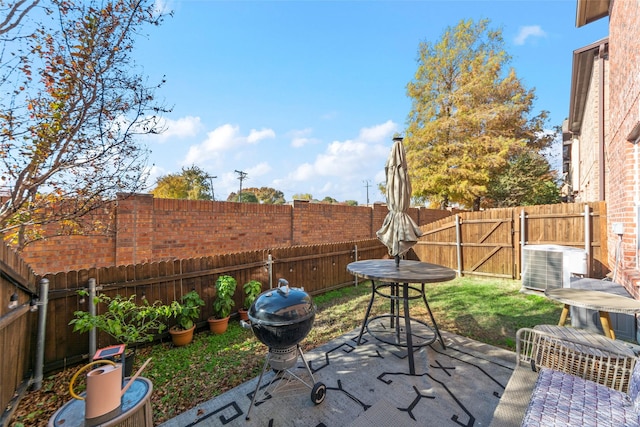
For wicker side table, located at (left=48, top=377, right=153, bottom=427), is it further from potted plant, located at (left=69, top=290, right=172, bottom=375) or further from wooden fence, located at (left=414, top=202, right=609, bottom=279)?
wooden fence, located at (left=414, top=202, right=609, bottom=279)

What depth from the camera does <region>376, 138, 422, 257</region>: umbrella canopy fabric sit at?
3525mm

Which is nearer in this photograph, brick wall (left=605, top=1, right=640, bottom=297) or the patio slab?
the patio slab

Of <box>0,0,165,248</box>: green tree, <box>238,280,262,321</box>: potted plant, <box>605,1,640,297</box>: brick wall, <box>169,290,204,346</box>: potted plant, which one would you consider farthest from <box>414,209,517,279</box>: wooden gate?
<box>0,0,165,248</box>: green tree

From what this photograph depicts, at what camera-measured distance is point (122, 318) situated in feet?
10.8

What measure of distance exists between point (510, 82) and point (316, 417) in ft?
58.1

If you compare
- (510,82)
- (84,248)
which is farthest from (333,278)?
(510,82)

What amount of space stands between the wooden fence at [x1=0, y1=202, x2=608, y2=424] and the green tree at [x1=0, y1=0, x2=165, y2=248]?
2.97 ft

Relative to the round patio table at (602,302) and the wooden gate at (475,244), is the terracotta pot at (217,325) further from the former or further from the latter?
the wooden gate at (475,244)

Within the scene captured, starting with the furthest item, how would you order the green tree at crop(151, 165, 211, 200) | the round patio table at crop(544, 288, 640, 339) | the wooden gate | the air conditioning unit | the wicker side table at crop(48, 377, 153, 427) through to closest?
the green tree at crop(151, 165, 211, 200), the wooden gate, the air conditioning unit, the round patio table at crop(544, 288, 640, 339), the wicker side table at crop(48, 377, 153, 427)

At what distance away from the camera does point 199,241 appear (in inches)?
238

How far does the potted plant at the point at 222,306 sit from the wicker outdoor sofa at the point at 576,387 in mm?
3555

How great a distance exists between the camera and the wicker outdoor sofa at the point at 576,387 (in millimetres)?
1569

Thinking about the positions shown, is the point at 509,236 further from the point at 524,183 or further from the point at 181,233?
the point at 524,183

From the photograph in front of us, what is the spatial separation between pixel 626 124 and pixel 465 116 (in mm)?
10886
